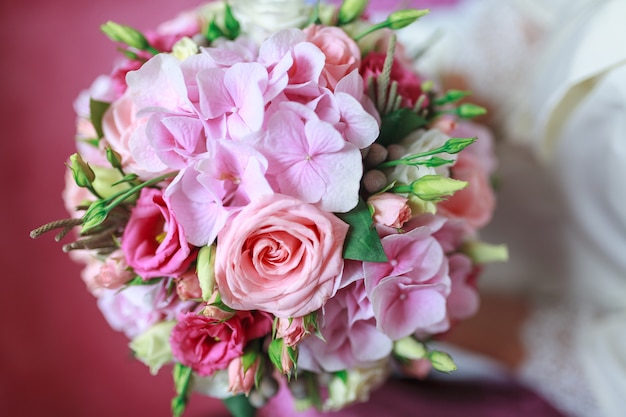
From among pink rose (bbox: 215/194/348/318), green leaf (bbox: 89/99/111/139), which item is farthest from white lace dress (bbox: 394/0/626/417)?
green leaf (bbox: 89/99/111/139)

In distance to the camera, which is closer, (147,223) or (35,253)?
(147,223)

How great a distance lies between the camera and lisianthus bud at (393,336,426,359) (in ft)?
1.72

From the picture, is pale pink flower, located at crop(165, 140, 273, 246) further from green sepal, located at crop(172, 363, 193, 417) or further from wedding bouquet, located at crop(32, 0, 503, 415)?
green sepal, located at crop(172, 363, 193, 417)

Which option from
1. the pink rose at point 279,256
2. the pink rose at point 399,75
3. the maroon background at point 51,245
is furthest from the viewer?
the maroon background at point 51,245

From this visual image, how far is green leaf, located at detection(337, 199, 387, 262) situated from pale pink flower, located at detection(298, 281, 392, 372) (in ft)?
0.20

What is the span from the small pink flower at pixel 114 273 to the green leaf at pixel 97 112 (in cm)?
13

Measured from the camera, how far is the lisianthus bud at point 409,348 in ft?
1.72

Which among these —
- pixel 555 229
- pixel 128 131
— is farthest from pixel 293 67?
pixel 555 229

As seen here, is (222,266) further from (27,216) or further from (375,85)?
(27,216)

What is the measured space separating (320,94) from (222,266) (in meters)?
0.16

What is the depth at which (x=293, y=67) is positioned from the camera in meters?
0.46

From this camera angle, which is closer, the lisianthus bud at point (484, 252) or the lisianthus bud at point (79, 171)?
the lisianthus bud at point (79, 171)

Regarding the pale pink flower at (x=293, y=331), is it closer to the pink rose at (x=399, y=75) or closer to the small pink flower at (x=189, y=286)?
the small pink flower at (x=189, y=286)

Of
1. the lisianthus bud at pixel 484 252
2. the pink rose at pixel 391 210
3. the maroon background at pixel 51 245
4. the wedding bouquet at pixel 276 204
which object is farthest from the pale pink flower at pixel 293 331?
the maroon background at pixel 51 245
